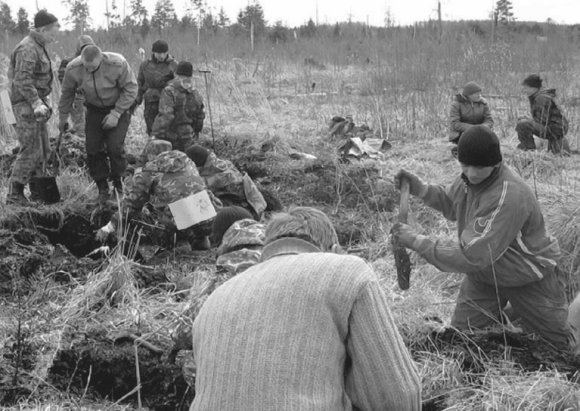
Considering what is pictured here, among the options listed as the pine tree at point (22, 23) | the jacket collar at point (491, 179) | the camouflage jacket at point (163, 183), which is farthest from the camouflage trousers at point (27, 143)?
the pine tree at point (22, 23)

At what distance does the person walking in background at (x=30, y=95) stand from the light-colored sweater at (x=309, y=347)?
5.16 metres

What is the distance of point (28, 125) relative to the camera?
685cm

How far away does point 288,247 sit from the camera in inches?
79.7

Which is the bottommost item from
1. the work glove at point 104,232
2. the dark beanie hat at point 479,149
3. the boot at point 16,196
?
the work glove at point 104,232

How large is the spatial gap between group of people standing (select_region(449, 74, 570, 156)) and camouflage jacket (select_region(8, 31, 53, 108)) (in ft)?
15.3

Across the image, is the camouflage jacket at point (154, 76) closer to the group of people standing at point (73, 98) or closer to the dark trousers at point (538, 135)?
the group of people standing at point (73, 98)

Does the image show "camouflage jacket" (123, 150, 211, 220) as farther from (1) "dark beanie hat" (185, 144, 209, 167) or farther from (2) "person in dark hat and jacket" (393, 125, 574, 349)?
(2) "person in dark hat and jacket" (393, 125, 574, 349)

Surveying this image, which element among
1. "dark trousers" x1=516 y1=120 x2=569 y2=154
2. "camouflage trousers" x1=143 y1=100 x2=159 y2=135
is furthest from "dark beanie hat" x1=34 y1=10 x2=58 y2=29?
"dark trousers" x1=516 y1=120 x2=569 y2=154

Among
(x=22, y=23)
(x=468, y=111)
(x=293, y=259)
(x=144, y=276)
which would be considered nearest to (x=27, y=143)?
(x=144, y=276)

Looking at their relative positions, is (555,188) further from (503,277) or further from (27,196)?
(27,196)

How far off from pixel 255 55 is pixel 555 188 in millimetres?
13110

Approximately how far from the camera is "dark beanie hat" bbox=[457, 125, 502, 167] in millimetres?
3396

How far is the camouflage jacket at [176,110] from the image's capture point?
818cm

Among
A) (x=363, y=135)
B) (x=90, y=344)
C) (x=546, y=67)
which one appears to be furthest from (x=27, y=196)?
(x=546, y=67)
